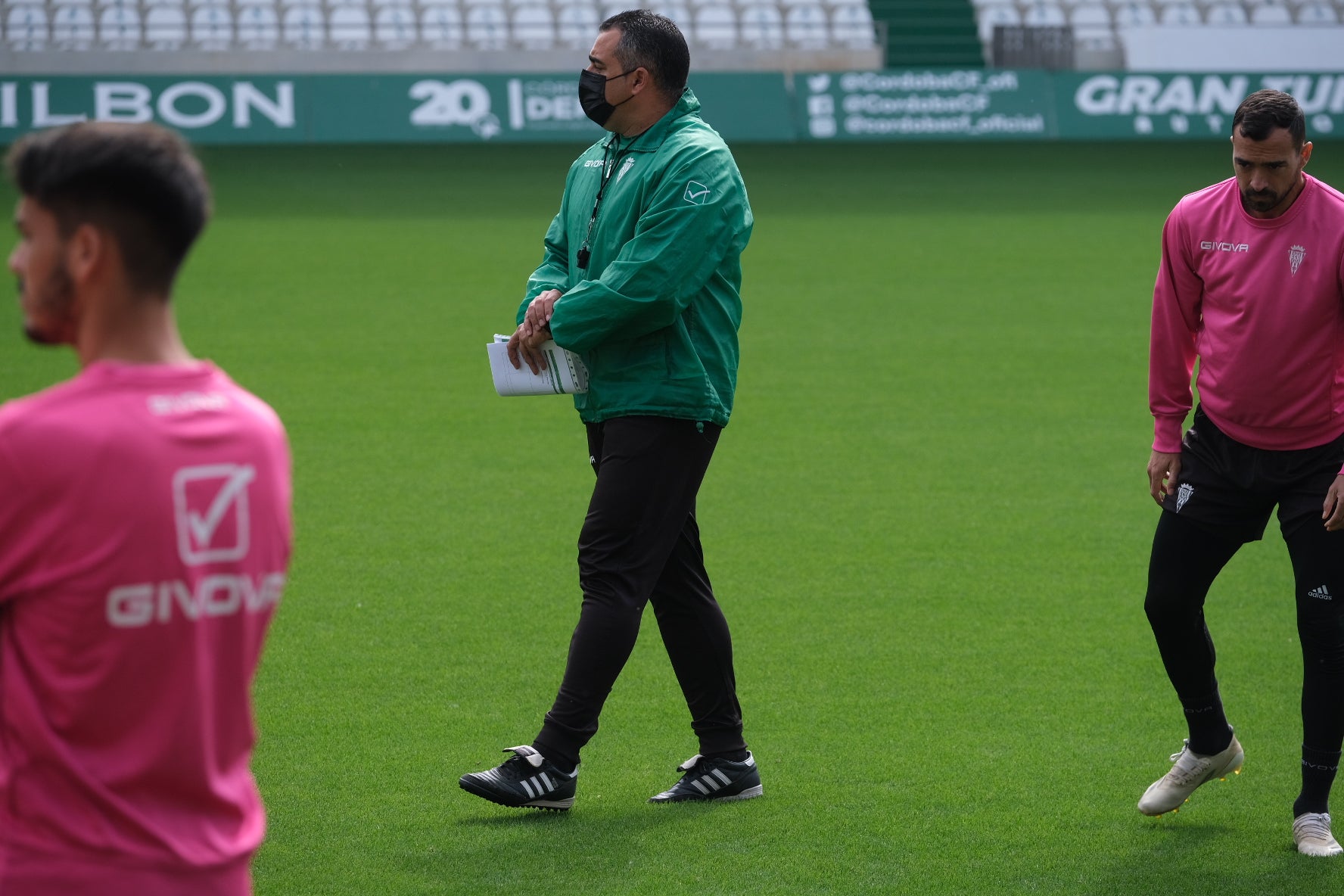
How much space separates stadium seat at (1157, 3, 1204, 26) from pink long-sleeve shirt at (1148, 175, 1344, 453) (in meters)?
24.4

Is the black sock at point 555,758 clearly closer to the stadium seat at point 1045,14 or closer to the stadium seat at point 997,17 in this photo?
the stadium seat at point 997,17

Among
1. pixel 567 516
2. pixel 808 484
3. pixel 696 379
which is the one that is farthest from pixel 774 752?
pixel 808 484

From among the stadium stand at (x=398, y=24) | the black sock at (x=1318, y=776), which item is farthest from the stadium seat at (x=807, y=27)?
the black sock at (x=1318, y=776)

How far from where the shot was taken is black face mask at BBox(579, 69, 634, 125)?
3.92 meters

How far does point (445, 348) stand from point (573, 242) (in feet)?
20.5

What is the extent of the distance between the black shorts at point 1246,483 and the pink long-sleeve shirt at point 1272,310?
34 mm

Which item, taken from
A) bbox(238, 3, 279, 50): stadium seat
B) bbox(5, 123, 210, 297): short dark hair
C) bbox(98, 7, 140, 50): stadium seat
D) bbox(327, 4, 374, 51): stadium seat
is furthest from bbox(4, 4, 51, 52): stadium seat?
bbox(5, 123, 210, 297): short dark hair

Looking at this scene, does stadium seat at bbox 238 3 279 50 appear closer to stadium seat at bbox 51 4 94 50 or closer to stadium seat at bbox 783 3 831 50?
stadium seat at bbox 51 4 94 50

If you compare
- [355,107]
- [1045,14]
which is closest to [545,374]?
[355,107]

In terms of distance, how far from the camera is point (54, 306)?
1712 mm

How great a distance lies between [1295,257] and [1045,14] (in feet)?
79.4

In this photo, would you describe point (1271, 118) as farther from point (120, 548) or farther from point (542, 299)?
point (120, 548)

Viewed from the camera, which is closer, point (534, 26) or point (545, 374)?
→ point (545, 374)

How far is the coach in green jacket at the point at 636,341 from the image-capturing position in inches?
149
